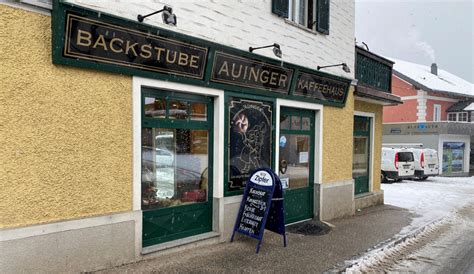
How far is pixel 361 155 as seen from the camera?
10.5m

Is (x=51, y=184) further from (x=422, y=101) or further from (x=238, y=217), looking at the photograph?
(x=422, y=101)

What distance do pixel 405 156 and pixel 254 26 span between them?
1459 centimetres

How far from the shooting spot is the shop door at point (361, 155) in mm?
10188

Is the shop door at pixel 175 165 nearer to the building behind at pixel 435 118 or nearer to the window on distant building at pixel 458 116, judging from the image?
the building behind at pixel 435 118

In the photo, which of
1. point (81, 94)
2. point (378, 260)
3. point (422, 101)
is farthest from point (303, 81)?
point (422, 101)

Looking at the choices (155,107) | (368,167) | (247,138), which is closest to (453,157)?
(368,167)

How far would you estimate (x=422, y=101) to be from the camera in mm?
26047

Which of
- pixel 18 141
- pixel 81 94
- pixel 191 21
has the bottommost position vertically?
pixel 18 141

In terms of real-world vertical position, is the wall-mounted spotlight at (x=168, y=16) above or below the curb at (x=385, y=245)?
above

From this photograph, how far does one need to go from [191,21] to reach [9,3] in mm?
2312

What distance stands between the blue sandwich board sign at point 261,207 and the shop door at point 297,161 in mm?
1494

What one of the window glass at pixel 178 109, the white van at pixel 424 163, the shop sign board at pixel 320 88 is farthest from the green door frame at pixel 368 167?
the white van at pixel 424 163

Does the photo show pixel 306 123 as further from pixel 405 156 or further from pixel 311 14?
pixel 405 156

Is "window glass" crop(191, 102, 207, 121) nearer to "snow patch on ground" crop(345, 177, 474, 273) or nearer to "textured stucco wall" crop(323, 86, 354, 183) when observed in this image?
"snow patch on ground" crop(345, 177, 474, 273)
